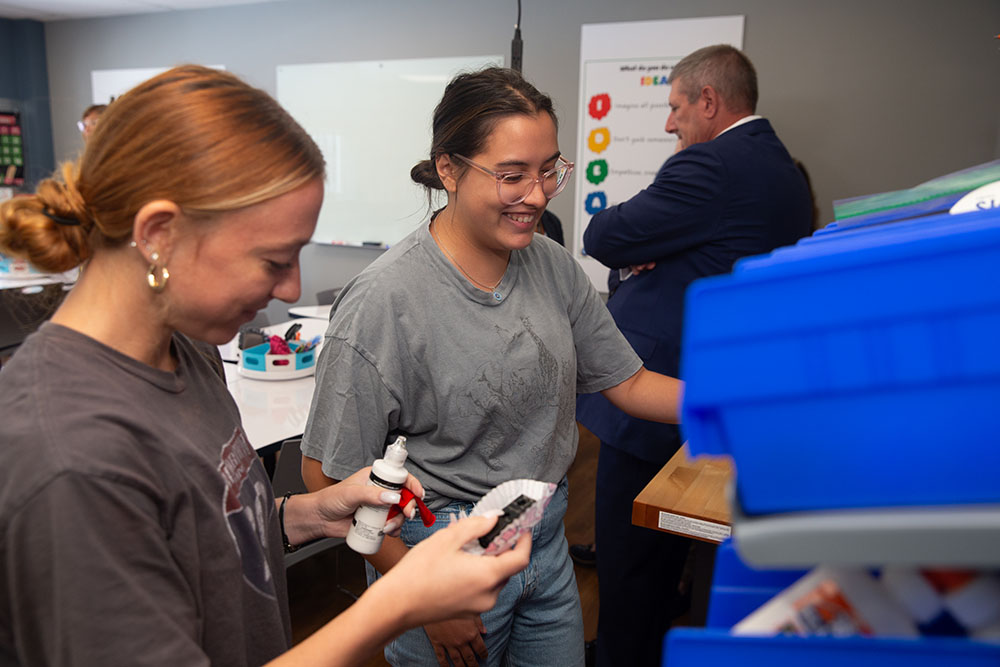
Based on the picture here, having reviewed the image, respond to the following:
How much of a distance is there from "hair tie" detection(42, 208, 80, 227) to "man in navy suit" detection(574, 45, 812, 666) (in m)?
1.60

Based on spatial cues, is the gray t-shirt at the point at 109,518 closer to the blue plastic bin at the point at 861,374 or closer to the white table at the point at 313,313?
the blue plastic bin at the point at 861,374

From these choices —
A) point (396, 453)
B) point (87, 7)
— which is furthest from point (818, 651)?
point (87, 7)

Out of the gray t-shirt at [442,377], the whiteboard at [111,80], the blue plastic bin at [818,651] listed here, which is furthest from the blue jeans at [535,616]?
the whiteboard at [111,80]

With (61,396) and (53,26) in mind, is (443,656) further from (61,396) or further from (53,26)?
(53,26)

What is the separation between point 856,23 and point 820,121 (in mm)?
496

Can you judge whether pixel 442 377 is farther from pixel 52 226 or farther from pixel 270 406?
pixel 270 406

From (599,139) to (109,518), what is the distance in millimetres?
4139

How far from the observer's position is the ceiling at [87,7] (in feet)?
18.3

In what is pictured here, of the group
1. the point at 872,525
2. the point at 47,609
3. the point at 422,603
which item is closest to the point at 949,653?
the point at 872,525

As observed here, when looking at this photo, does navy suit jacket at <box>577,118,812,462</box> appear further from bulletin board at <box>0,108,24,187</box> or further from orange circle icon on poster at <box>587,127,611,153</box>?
bulletin board at <box>0,108,24,187</box>

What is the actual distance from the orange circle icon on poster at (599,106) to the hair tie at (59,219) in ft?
13.0

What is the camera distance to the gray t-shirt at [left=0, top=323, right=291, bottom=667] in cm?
63

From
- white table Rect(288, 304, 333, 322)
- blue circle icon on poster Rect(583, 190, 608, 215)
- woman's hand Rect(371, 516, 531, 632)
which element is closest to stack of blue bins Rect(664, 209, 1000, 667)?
woman's hand Rect(371, 516, 531, 632)

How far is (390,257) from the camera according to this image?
1.29 m
